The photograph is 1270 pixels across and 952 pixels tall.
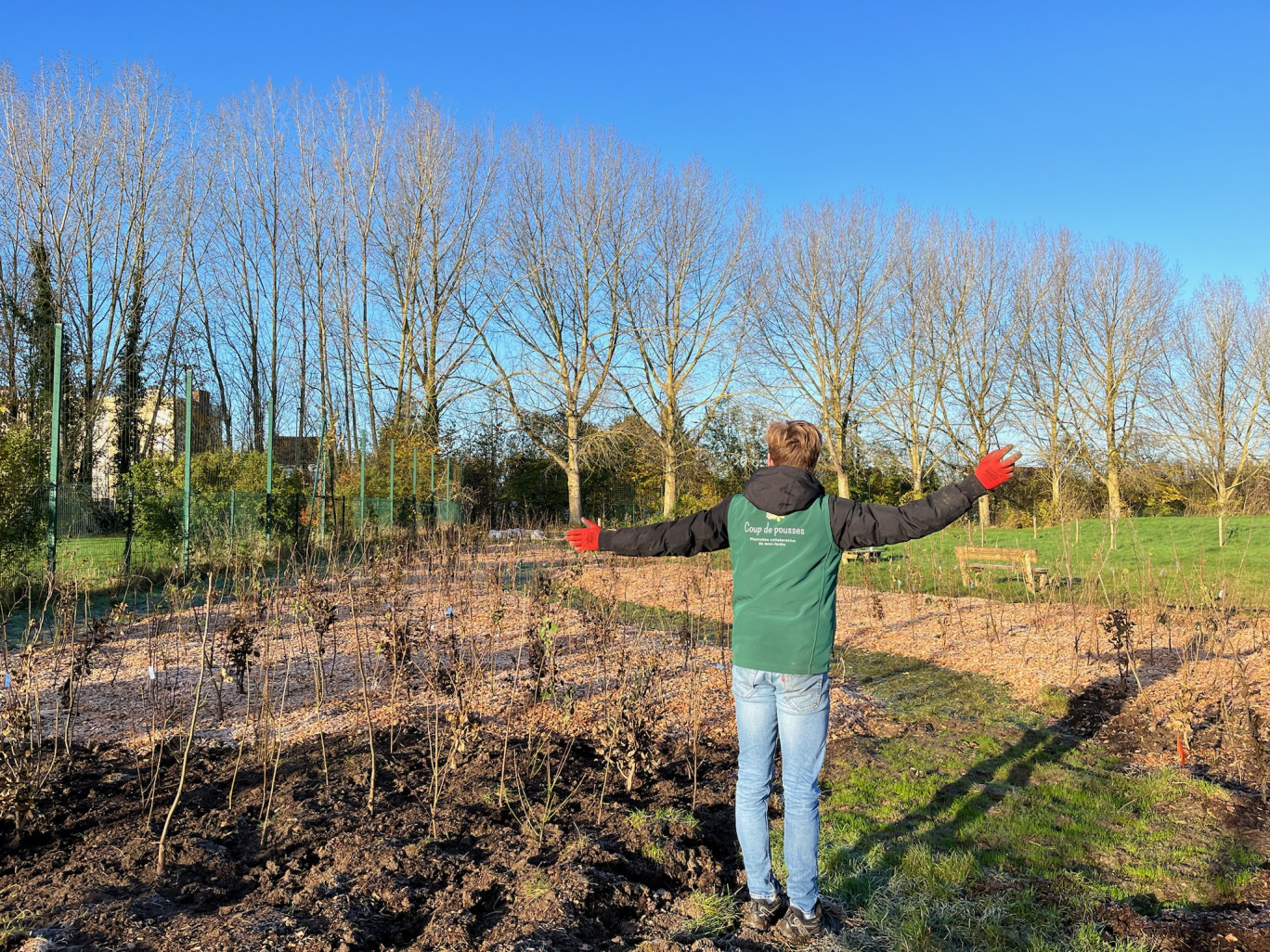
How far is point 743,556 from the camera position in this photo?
2879 mm

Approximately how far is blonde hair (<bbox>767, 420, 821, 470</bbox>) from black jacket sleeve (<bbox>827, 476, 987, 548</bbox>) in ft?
0.61

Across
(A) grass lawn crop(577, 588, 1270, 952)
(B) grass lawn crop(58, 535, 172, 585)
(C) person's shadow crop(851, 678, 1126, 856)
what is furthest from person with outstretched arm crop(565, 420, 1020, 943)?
(B) grass lawn crop(58, 535, 172, 585)

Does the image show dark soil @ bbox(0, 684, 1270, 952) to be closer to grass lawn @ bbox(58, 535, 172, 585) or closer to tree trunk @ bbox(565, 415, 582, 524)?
grass lawn @ bbox(58, 535, 172, 585)

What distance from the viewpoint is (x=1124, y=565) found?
53.1 feet

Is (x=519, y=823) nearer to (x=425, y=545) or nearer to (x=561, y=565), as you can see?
(x=425, y=545)

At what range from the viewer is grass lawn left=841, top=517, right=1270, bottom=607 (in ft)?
31.8

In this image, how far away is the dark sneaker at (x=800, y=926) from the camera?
270cm

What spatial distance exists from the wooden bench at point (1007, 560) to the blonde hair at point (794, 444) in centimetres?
930

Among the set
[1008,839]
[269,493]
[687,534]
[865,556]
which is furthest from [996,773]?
[865,556]

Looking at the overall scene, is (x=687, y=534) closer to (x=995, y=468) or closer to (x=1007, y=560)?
(x=995, y=468)

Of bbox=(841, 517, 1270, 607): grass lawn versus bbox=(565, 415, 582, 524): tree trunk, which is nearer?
bbox=(841, 517, 1270, 607): grass lawn

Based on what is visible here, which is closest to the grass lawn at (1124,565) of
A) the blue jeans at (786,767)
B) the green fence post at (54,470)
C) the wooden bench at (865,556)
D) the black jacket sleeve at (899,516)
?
the wooden bench at (865,556)

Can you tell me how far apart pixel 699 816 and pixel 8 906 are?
2568 millimetres

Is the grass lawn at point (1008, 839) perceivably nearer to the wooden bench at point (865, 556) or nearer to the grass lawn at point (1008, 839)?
the grass lawn at point (1008, 839)
